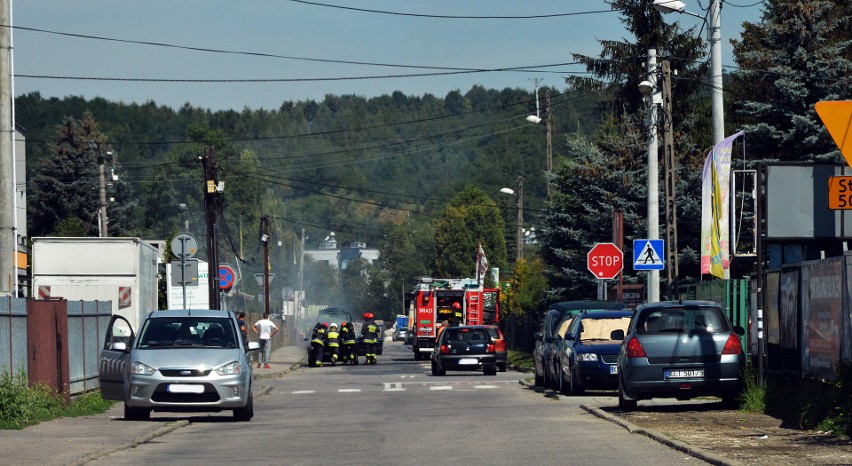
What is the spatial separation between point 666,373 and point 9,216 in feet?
35.1

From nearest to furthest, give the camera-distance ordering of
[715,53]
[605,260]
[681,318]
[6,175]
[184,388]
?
[184,388]
[681,318]
[6,175]
[715,53]
[605,260]

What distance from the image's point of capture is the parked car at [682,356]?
1861cm

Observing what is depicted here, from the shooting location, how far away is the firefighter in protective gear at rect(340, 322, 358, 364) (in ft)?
153

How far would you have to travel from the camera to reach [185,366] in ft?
61.1

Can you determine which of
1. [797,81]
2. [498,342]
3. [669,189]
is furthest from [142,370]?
[797,81]

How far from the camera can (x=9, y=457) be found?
13.1 meters

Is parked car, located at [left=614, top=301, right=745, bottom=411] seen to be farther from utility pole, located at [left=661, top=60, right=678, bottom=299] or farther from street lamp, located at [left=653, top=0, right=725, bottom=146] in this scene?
utility pole, located at [left=661, top=60, right=678, bottom=299]

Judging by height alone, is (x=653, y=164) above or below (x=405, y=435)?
above

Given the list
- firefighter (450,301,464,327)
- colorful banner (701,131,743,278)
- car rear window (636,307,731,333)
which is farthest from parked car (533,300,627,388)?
firefighter (450,301,464,327)

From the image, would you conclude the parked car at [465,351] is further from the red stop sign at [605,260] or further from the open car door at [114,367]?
the open car door at [114,367]

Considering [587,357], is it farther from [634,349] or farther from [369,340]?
[369,340]

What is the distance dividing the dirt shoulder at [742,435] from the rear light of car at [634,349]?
0.79 meters

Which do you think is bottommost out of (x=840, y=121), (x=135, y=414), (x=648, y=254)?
(x=135, y=414)

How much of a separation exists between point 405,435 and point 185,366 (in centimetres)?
408
